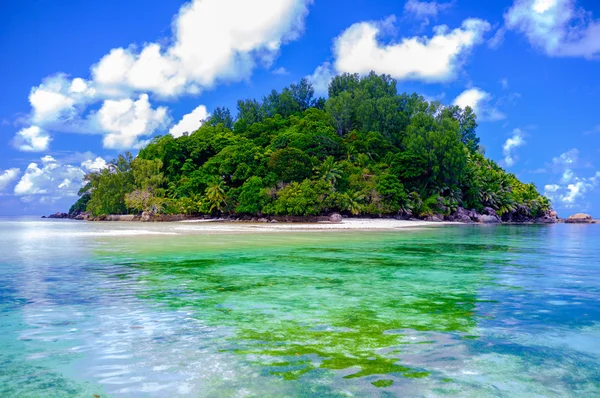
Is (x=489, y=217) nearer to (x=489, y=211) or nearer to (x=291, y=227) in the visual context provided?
(x=489, y=211)

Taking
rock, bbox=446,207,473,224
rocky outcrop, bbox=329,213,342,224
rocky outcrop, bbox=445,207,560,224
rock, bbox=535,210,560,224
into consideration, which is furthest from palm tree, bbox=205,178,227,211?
rock, bbox=535,210,560,224

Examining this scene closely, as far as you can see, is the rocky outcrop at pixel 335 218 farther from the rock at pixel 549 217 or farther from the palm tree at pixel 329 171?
the rock at pixel 549 217

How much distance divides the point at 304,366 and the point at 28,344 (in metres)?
3.74

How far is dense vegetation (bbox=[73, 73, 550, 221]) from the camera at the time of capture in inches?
2368

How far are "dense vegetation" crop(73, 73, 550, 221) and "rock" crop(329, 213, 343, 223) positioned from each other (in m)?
1.57

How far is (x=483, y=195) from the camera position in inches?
2931

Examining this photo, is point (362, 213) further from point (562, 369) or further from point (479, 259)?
point (562, 369)

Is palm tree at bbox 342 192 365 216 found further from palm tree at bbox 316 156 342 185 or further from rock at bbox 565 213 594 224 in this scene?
rock at bbox 565 213 594 224

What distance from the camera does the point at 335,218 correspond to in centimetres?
5631

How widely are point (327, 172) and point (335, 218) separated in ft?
25.5

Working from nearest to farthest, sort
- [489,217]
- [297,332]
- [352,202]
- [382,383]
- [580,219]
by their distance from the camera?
[382,383] < [297,332] < [352,202] < [489,217] < [580,219]

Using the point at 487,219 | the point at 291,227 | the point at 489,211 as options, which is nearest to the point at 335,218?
the point at 291,227

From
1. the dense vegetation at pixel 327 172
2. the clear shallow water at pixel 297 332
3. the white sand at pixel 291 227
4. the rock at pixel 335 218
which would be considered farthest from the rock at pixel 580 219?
the clear shallow water at pixel 297 332

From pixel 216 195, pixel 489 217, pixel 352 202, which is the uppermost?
pixel 216 195
